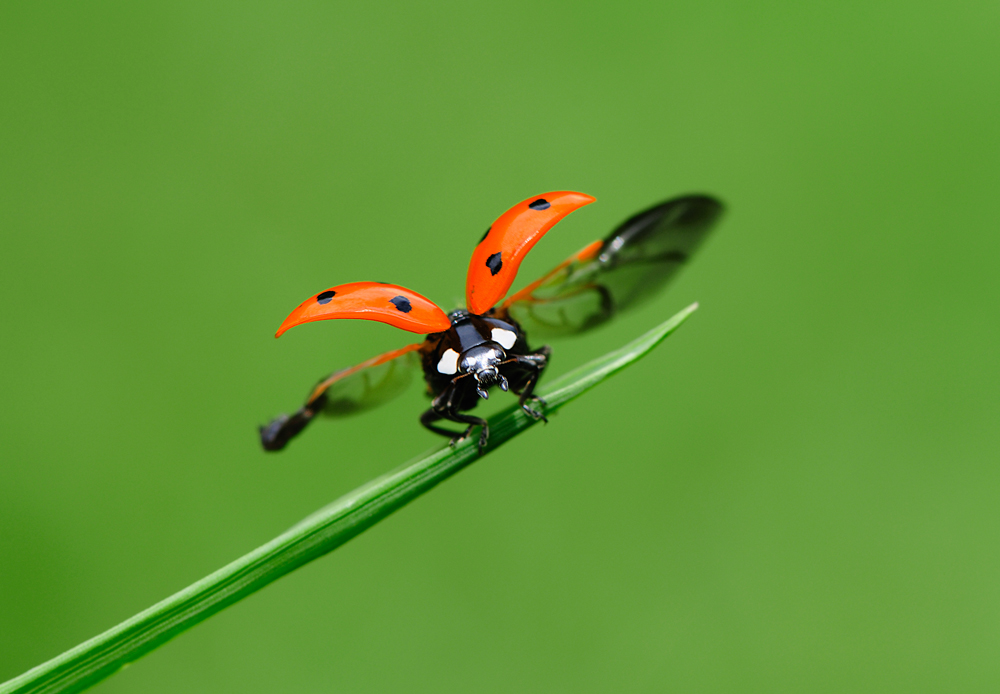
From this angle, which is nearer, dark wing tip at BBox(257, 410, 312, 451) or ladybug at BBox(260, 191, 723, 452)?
ladybug at BBox(260, 191, 723, 452)

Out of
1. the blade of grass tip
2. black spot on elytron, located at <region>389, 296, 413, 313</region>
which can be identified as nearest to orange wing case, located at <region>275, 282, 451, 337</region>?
black spot on elytron, located at <region>389, 296, 413, 313</region>

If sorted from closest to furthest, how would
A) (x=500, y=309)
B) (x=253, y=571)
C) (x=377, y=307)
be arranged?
(x=253, y=571)
(x=377, y=307)
(x=500, y=309)

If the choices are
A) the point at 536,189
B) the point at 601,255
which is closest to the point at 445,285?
the point at 536,189

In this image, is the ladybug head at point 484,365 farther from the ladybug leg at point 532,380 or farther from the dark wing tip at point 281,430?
the dark wing tip at point 281,430

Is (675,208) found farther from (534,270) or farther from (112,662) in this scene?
(534,270)

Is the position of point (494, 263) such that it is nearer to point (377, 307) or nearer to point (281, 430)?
point (377, 307)

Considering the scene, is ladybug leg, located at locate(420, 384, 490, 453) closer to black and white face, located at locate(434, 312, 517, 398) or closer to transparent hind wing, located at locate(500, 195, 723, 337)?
black and white face, located at locate(434, 312, 517, 398)

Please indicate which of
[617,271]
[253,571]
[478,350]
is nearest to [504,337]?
[478,350]
